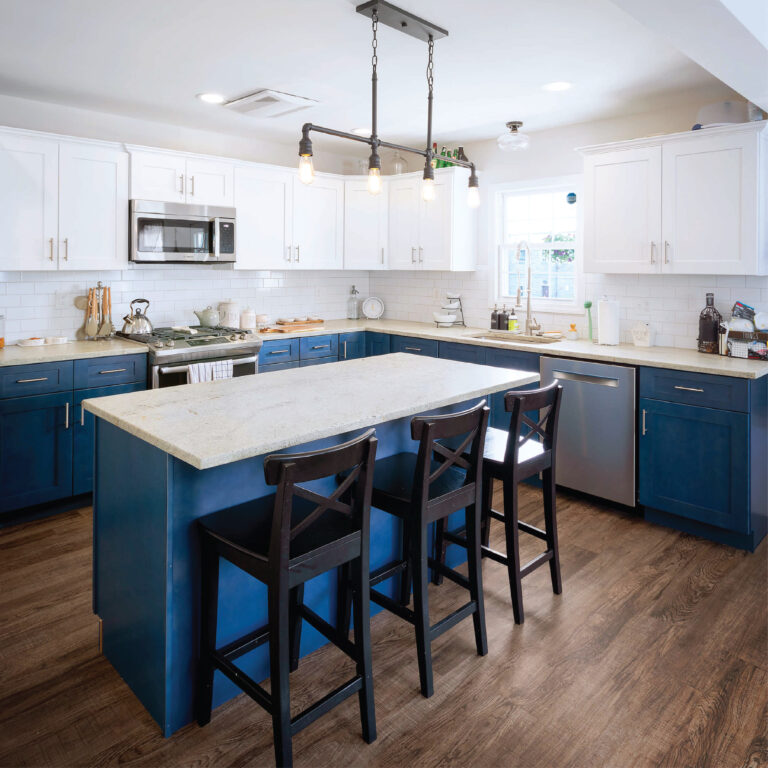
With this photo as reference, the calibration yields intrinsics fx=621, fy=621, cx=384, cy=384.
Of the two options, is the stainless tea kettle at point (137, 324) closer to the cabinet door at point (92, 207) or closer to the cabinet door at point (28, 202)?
the cabinet door at point (92, 207)

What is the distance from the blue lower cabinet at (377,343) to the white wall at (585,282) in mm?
668

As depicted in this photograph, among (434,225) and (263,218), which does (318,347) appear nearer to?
(263,218)

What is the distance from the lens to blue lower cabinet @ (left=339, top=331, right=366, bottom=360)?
17.5 ft

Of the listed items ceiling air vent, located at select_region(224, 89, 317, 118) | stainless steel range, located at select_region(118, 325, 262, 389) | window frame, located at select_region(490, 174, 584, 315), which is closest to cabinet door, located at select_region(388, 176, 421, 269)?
window frame, located at select_region(490, 174, 584, 315)

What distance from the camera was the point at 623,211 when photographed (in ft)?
Result: 13.2

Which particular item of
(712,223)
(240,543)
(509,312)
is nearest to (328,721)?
(240,543)

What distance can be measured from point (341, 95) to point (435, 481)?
277 centimetres

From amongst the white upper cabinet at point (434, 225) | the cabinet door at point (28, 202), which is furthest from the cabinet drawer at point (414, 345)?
the cabinet door at point (28, 202)

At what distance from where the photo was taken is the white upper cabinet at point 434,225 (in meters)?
5.15

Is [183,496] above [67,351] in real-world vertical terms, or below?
below

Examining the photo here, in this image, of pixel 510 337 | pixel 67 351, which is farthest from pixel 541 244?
pixel 67 351

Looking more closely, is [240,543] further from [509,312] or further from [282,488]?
[509,312]

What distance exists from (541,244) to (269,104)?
2.33m

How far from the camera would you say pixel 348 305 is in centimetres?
616
